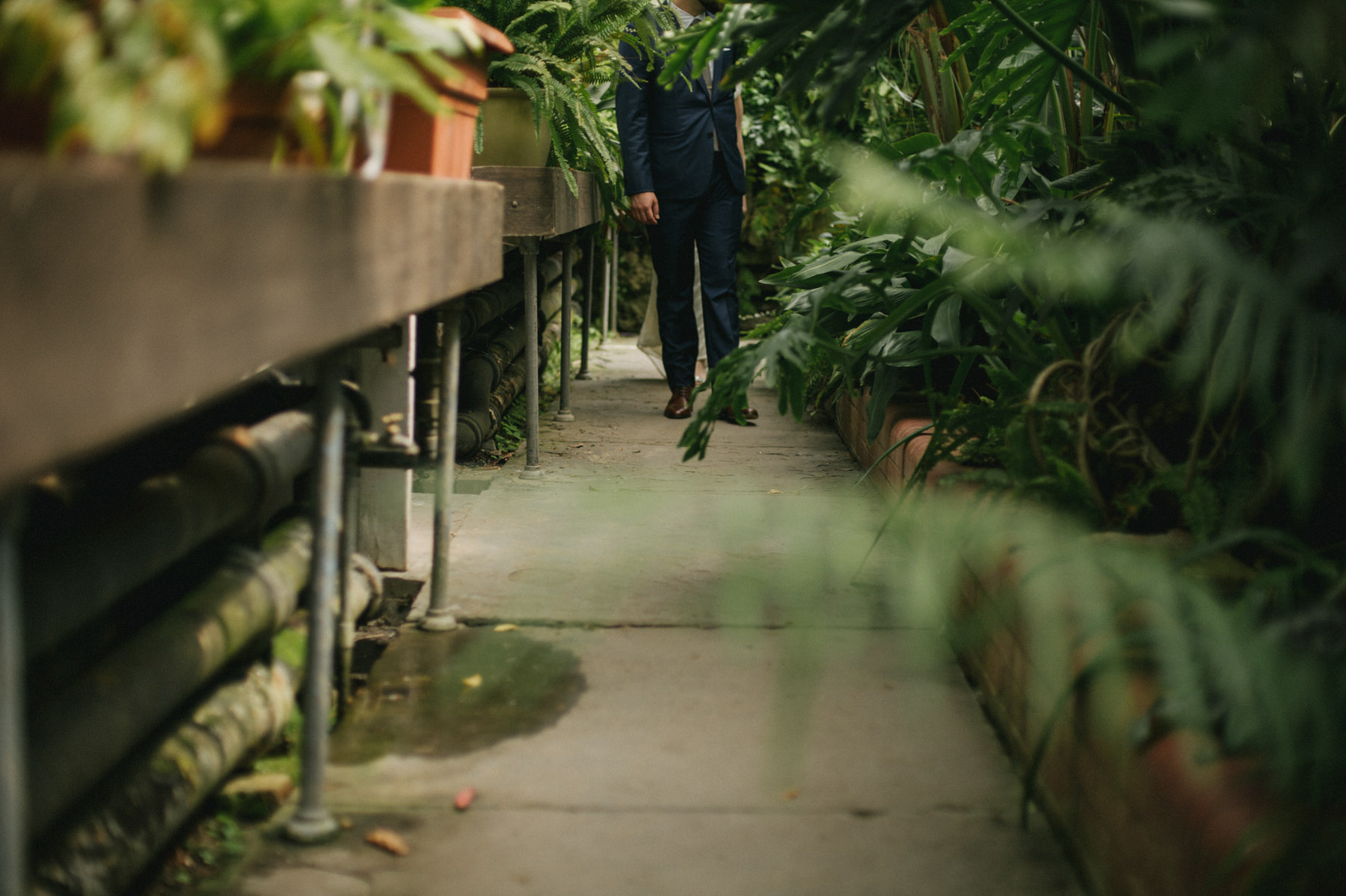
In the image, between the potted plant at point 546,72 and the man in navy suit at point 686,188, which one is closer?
the potted plant at point 546,72

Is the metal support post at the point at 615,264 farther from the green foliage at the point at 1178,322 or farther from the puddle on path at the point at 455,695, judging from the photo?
the puddle on path at the point at 455,695

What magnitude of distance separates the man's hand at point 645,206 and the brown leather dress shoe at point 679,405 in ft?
2.23

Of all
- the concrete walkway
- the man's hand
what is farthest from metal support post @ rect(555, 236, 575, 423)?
the concrete walkway

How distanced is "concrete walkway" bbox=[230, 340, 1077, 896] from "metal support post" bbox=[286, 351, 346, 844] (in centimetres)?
4

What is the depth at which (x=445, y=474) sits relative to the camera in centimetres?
199

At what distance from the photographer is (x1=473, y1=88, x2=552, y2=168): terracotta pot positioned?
3098 millimetres

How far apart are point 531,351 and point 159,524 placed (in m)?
2.11

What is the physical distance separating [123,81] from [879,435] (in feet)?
8.84

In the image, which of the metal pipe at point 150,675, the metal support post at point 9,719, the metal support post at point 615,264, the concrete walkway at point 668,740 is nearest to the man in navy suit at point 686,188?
the concrete walkway at point 668,740

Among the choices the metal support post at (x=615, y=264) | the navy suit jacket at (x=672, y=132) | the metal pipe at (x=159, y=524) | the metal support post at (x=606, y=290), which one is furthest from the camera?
the metal support post at (x=615, y=264)

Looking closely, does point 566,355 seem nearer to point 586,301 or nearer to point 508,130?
point 586,301

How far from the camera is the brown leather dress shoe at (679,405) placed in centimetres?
437

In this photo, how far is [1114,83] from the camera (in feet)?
8.56

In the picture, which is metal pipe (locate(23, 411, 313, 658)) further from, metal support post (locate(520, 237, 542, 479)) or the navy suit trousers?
the navy suit trousers
